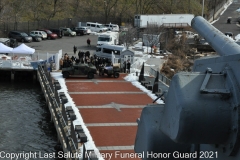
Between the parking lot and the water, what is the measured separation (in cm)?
1555

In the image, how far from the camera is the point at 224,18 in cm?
8725

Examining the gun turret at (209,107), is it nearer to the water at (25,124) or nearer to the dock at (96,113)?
the dock at (96,113)

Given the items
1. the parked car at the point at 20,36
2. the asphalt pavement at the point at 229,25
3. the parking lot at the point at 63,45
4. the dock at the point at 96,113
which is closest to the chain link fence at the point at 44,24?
the parked car at the point at 20,36

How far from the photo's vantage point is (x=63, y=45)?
53562mm

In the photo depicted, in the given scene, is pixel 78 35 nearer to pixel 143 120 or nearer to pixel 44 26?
pixel 44 26

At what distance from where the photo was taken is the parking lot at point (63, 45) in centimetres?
4925

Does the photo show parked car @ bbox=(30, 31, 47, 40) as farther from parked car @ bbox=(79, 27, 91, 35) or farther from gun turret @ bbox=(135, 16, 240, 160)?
gun turret @ bbox=(135, 16, 240, 160)

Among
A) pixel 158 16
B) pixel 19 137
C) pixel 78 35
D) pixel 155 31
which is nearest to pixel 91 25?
pixel 78 35

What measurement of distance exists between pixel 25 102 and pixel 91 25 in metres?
40.1

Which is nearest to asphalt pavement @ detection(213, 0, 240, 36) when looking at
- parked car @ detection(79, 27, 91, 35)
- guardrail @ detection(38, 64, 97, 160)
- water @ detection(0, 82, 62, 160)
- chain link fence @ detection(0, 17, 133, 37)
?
chain link fence @ detection(0, 17, 133, 37)

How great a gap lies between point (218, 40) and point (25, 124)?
750 inches

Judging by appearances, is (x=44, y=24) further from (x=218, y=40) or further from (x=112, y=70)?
(x=218, y=40)

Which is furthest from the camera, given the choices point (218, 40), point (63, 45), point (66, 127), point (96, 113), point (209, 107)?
point (63, 45)

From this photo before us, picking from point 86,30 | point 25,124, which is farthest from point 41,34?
point 25,124
